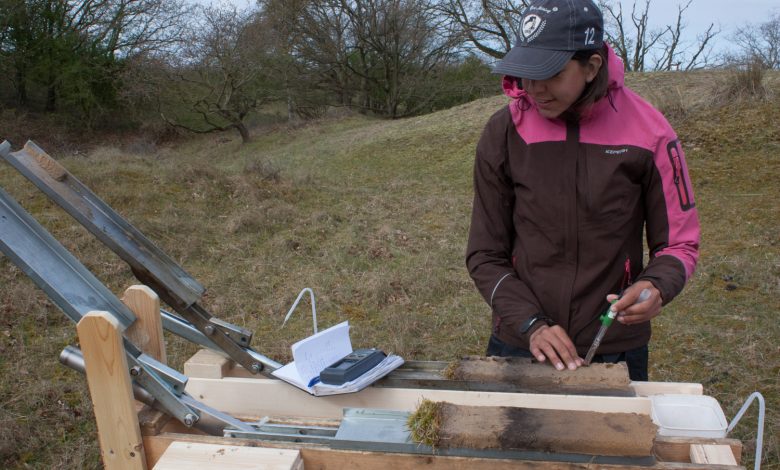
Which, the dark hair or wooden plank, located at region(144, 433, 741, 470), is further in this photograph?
the dark hair

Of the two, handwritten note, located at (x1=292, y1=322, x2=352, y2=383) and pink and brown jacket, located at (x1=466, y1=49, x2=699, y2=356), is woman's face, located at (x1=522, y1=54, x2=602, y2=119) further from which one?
handwritten note, located at (x1=292, y1=322, x2=352, y2=383)

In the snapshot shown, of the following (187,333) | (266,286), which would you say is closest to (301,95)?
(266,286)

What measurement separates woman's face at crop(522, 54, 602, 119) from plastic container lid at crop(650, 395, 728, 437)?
880 millimetres

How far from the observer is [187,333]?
202 centimetres

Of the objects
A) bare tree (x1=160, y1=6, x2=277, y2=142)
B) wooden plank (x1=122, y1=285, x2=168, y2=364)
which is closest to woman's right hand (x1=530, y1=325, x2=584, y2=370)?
wooden plank (x1=122, y1=285, x2=168, y2=364)

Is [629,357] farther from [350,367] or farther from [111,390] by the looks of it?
[111,390]

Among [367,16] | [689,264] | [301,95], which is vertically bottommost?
[689,264]

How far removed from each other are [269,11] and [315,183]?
16367mm

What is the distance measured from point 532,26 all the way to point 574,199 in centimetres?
53

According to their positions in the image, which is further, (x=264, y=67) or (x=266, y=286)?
(x=264, y=67)

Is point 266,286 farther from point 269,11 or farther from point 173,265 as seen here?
point 269,11

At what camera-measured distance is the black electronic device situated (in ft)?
5.73

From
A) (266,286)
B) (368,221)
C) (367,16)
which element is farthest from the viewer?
(367,16)

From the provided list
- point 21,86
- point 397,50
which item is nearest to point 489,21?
point 397,50
